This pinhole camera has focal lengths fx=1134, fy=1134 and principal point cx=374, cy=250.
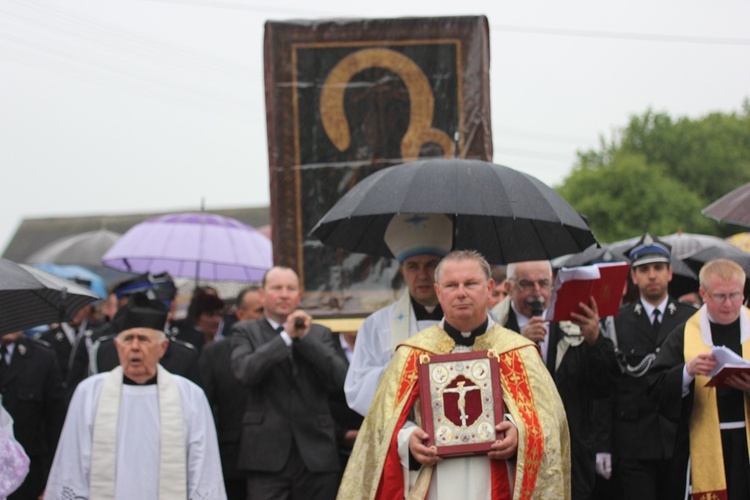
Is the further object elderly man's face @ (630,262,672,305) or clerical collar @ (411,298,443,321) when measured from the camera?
elderly man's face @ (630,262,672,305)

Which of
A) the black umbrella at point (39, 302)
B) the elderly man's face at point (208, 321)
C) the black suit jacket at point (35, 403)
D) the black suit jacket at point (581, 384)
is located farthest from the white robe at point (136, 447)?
the elderly man's face at point (208, 321)

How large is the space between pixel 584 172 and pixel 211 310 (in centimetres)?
4225

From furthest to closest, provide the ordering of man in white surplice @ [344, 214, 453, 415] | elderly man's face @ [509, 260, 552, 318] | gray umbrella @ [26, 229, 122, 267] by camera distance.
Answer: gray umbrella @ [26, 229, 122, 267] < elderly man's face @ [509, 260, 552, 318] < man in white surplice @ [344, 214, 453, 415]

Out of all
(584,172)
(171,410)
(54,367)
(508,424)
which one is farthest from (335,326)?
(584,172)

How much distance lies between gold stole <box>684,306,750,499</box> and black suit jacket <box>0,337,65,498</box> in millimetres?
4847

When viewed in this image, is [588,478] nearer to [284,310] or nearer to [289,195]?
[284,310]

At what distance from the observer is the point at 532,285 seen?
23.0ft

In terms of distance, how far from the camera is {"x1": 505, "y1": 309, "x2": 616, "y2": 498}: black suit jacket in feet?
21.9

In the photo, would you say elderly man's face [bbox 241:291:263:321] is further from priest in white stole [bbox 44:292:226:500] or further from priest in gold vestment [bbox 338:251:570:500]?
priest in gold vestment [bbox 338:251:570:500]

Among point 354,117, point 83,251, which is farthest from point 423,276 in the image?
point 83,251

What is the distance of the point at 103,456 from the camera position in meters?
6.37

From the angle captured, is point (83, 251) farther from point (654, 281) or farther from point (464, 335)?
point (464, 335)

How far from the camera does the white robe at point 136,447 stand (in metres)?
6.34

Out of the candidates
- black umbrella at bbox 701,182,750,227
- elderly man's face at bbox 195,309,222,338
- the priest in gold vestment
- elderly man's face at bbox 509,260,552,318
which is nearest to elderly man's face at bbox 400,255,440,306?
the priest in gold vestment
